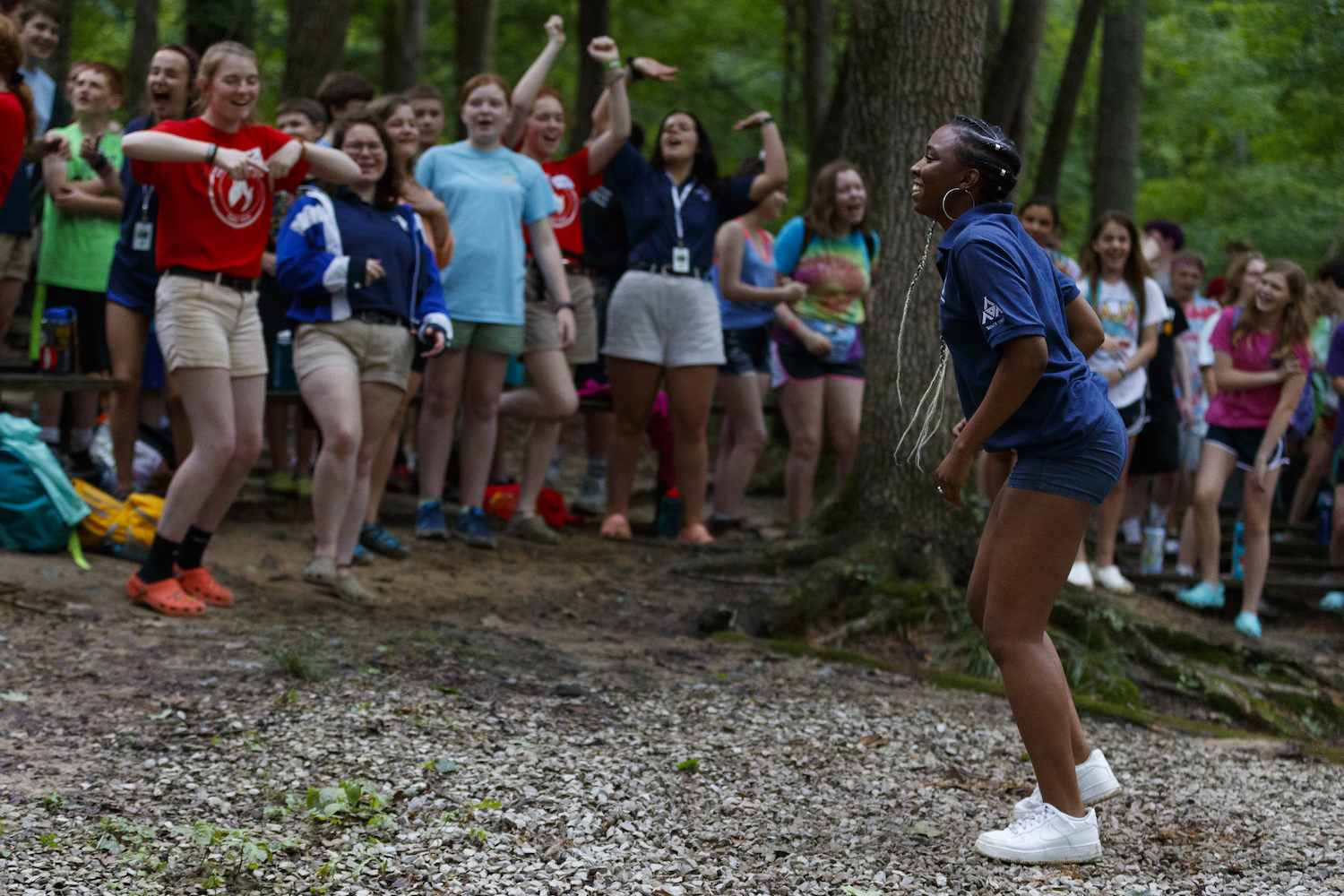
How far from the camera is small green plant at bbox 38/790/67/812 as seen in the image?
360cm

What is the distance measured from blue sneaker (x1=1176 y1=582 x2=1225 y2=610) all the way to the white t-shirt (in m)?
1.45

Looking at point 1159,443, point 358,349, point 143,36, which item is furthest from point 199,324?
point 143,36

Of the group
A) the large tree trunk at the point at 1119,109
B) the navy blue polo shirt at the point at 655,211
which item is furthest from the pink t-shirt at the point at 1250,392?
the large tree trunk at the point at 1119,109

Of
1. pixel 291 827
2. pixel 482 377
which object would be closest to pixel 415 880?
pixel 291 827

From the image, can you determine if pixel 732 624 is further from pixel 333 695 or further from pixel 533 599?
pixel 333 695

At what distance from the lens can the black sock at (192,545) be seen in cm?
591

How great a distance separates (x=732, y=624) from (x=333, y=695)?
229 cm

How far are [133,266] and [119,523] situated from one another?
1295 mm

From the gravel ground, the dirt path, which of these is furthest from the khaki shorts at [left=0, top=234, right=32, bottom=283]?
the gravel ground

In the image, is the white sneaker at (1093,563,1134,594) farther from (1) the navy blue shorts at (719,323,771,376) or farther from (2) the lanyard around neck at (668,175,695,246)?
(2) the lanyard around neck at (668,175,695,246)

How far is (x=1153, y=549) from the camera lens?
9102mm

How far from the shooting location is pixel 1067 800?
3662mm

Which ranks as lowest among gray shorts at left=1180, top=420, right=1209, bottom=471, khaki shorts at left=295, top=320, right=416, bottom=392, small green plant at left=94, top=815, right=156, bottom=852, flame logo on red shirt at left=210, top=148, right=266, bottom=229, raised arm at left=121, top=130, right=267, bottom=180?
small green plant at left=94, top=815, right=156, bottom=852

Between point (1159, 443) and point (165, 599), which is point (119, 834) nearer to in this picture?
point (165, 599)
